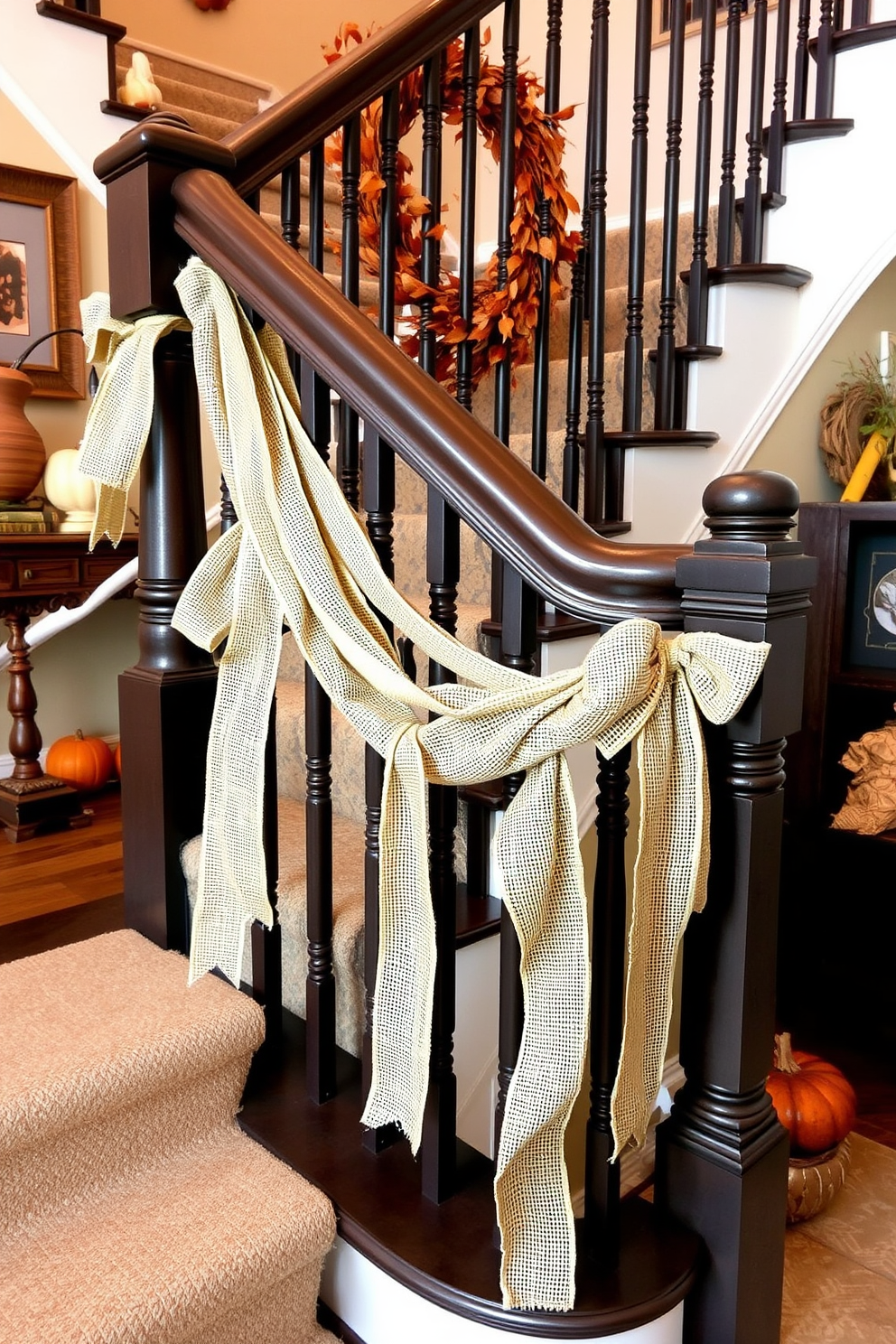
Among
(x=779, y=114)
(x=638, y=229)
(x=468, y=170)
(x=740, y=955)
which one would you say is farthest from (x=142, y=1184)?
(x=779, y=114)

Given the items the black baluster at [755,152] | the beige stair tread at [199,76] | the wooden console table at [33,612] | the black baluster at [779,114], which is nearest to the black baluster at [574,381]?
the black baluster at [755,152]

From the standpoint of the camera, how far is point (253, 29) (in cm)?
Result: 420

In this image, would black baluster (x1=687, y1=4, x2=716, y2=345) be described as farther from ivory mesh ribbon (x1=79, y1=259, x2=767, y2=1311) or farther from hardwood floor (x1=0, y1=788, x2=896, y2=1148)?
hardwood floor (x1=0, y1=788, x2=896, y2=1148)

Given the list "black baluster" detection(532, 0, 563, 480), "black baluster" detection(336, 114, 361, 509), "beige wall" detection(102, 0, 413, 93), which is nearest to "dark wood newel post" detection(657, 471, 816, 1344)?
"black baluster" detection(336, 114, 361, 509)

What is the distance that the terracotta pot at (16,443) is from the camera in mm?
2529

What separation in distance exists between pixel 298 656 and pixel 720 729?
4.39ft

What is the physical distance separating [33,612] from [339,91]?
1.69 metres

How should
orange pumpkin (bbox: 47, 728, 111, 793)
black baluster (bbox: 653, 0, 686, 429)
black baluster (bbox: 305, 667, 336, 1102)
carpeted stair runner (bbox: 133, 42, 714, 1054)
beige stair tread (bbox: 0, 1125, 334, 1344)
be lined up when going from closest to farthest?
beige stair tread (bbox: 0, 1125, 334, 1344)
black baluster (bbox: 305, 667, 336, 1102)
carpeted stair runner (bbox: 133, 42, 714, 1054)
black baluster (bbox: 653, 0, 686, 429)
orange pumpkin (bbox: 47, 728, 111, 793)

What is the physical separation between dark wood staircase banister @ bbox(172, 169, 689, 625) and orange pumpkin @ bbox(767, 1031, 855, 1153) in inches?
48.0

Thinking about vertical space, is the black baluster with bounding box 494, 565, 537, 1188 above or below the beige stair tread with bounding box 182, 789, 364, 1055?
above

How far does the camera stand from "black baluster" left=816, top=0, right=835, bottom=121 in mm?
2068

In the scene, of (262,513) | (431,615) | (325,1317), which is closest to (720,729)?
(431,615)

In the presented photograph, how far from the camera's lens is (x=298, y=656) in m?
2.12

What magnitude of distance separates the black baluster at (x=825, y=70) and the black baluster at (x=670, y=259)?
13.2 inches
